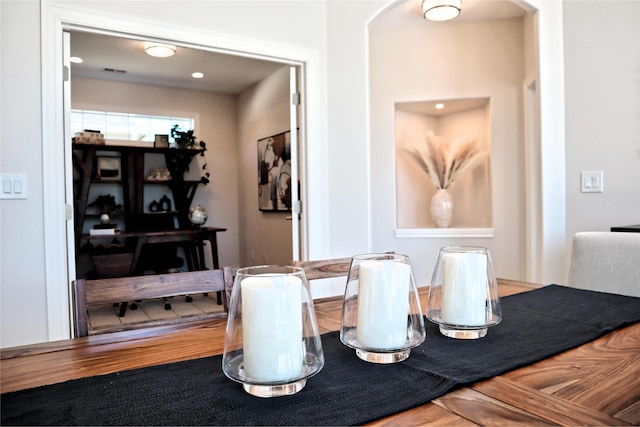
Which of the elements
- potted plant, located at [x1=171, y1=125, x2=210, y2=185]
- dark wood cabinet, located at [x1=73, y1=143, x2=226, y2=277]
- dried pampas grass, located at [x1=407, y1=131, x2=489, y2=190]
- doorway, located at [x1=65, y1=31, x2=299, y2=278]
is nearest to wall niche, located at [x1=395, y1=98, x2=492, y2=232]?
dried pampas grass, located at [x1=407, y1=131, x2=489, y2=190]

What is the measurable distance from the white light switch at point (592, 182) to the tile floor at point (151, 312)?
9.02 ft

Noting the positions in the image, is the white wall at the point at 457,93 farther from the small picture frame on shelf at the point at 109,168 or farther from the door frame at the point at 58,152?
the small picture frame on shelf at the point at 109,168

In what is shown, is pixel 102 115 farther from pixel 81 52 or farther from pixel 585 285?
pixel 585 285

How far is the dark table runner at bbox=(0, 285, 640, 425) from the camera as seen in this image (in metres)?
0.61

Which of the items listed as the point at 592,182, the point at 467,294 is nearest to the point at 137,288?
the point at 467,294

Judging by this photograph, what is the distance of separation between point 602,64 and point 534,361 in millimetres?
2576

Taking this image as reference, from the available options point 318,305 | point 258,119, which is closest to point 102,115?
point 258,119

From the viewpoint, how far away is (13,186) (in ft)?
6.62

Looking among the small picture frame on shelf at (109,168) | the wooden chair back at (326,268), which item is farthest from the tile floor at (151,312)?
the wooden chair back at (326,268)

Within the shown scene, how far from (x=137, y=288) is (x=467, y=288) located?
2.77ft

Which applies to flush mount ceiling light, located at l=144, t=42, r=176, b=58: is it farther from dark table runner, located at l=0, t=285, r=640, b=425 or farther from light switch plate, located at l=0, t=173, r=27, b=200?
dark table runner, located at l=0, t=285, r=640, b=425

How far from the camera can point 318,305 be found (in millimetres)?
1312

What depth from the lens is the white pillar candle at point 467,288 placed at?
36.4 inches

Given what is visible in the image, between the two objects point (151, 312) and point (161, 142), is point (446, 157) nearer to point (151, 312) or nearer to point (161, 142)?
point (151, 312)
